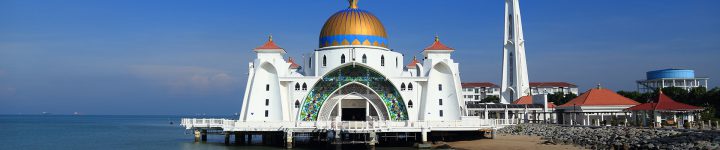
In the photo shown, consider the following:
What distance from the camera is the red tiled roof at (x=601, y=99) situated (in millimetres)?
47312

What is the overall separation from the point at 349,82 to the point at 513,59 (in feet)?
138

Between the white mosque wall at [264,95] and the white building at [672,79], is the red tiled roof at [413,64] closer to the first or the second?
the white mosque wall at [264,95]

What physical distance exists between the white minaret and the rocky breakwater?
34272mm

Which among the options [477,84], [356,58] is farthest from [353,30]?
[477,84]

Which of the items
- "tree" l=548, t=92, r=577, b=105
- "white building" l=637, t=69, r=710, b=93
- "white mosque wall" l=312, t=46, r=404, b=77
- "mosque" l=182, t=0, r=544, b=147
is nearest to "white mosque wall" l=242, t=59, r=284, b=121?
"mosque" l=182, t=0, r=544, b=147

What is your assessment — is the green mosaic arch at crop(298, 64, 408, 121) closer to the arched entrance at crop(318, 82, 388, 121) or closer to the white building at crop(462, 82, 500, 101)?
the arched entrance at crop(318, 82, 388, 121)

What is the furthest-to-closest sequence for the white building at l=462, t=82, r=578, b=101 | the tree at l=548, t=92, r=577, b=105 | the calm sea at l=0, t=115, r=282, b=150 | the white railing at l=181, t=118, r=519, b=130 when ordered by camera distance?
the white building at l=462, t=82, r=578, b=101 → the tree at l=548, t=92, r=577, b=105 → the calm sea at l=0, t=115, r=282, b=150 → the white railing at l=181, t=118, r=519, b=130

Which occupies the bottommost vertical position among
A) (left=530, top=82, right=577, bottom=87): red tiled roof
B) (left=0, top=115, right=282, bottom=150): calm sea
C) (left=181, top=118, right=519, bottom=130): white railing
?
(left=0, top=115, right=282, bottom=150): calm sea

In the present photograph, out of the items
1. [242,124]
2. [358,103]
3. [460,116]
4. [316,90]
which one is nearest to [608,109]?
[460,116]

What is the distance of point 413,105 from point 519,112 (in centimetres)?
2451

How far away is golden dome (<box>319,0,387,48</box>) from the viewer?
3803 centimetres

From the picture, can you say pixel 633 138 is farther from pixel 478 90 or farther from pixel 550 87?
pixel 478 90

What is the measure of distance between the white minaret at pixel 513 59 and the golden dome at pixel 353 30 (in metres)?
37.1

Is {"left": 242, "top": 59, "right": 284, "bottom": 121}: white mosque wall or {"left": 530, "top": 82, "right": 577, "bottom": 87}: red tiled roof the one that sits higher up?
{"left": 530, "top": 82, "right": 577, "bottom": 87}: red tiled roof
